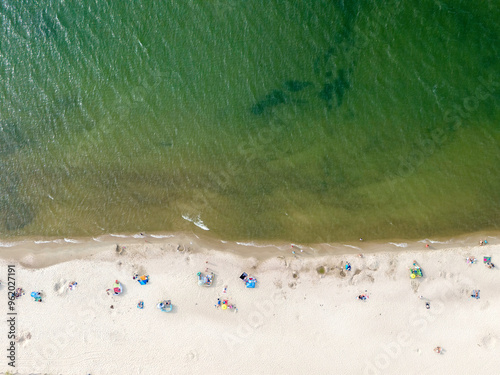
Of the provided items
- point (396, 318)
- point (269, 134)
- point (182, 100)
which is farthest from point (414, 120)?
point (182, 100)

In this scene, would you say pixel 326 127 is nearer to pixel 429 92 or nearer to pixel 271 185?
pixel 271 185

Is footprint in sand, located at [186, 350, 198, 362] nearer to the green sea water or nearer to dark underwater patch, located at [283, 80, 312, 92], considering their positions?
the green sea water
